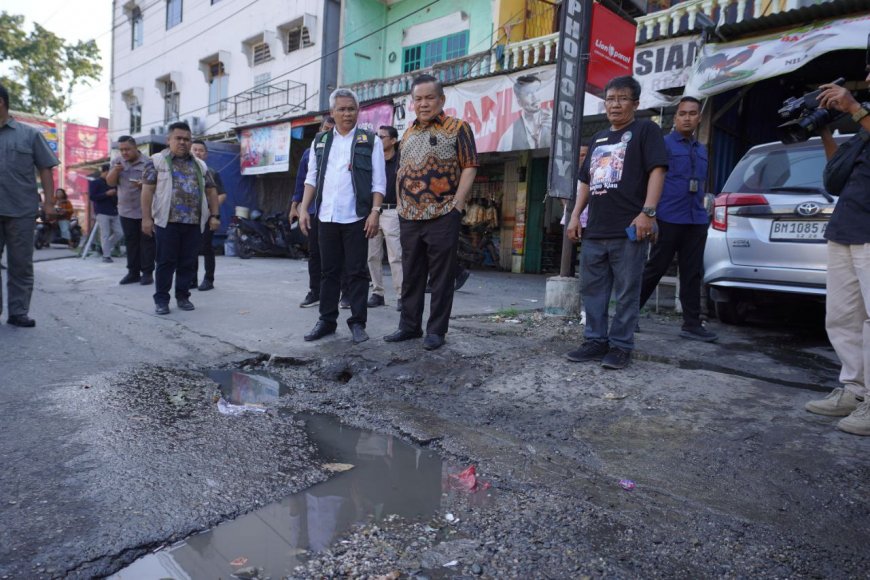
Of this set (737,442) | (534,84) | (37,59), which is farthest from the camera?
(37,59)

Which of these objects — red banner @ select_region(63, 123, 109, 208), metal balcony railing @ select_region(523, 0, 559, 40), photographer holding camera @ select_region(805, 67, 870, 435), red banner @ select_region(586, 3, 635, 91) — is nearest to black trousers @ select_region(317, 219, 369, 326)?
red banner @ select_region(586, 3, 635, 91)

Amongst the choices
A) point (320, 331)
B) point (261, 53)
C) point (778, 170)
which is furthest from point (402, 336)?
point (261, 53)

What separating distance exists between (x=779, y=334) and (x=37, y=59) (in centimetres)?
3733

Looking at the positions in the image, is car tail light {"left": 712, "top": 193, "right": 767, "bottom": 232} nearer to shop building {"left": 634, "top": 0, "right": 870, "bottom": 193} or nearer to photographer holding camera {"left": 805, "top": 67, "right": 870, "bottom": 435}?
photographer holding camera {"left": 805, "top": 67, "right": 870, "bottom": 435}

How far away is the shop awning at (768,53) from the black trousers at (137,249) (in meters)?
6.57

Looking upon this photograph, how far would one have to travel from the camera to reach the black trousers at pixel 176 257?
17.0ft

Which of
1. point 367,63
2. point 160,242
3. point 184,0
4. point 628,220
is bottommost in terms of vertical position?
point 160,242

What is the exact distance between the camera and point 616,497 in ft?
6.45

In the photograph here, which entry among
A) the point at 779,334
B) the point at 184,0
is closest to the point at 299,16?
the point at 184,0

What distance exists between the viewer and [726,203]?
4.53 meters

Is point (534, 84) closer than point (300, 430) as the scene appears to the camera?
No

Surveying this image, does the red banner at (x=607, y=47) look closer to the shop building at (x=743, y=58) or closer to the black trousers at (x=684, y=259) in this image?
the shop building at (x=743, y=58)

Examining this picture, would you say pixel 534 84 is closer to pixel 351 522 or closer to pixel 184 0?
pixel 351 522

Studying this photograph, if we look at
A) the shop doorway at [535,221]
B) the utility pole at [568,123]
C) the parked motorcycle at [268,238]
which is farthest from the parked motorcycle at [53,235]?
the utility pole at [568,123]
